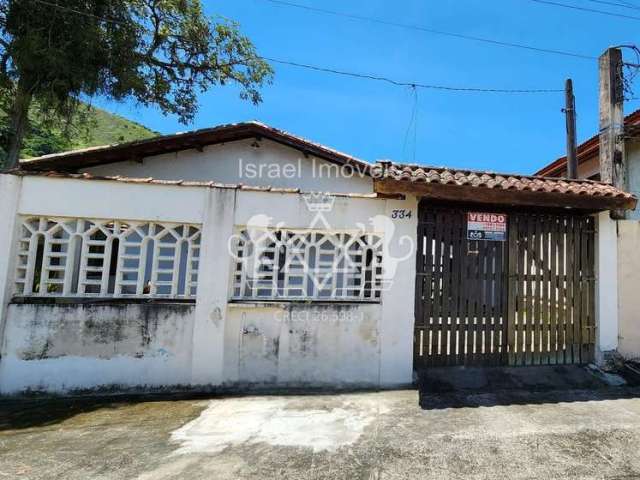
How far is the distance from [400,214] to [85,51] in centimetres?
787

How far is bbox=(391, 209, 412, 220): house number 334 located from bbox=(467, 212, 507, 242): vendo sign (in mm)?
953

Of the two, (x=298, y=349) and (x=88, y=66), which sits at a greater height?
(x=88, y=66)

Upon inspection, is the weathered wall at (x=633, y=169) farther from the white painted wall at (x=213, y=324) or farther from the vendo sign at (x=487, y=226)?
the white painted wall at (x=213, y=324)

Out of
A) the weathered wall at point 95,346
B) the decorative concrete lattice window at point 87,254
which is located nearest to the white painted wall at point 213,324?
the weathered wall at point 95,346

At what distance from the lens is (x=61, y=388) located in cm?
438

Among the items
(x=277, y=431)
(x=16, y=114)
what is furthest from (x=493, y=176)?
(x=16, y=114)

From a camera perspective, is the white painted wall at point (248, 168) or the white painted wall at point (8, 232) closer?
the white painted wall at point (8, 232)

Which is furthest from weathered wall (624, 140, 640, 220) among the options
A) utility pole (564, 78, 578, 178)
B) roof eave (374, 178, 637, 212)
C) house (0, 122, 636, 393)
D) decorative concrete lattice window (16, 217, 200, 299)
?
decorative concrete lattice window (16, 217, 200, 299)

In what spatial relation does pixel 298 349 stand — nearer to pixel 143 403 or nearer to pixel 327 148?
pixel 143 403

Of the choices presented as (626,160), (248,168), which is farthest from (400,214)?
(626,160)

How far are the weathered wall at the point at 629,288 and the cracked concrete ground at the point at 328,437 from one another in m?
1.20

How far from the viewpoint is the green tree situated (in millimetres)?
7594

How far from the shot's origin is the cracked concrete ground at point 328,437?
285 centimetres

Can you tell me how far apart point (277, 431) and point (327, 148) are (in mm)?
5934
